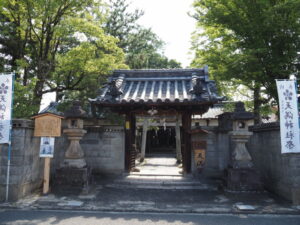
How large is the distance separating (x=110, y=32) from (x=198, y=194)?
16.7 m

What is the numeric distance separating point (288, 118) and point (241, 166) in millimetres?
2409

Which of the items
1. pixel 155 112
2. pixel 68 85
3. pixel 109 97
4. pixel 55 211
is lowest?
pixel 55 211

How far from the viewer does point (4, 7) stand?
10445 mm

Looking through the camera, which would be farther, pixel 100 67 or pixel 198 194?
pixel 100 67

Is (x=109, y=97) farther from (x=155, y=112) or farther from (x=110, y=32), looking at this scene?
(x=110, y=32)

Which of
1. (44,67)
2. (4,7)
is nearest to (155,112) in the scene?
(44,67)

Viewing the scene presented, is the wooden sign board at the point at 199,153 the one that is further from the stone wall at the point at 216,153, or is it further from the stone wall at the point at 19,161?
the stone wall at the point at 19,161

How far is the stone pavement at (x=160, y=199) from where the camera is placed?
22.2ft

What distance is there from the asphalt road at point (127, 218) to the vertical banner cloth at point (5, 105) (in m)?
2.42

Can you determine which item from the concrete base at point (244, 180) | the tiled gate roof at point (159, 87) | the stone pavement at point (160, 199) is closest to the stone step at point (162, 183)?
the stone pavement at point (160, 199)

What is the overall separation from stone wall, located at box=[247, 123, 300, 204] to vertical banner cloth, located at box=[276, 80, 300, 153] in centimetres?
58

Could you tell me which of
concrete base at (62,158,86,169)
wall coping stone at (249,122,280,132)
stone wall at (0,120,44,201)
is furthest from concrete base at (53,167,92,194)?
wall coping stone at (249,122,280,132)

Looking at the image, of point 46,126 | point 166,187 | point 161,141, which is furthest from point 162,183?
point 161,141

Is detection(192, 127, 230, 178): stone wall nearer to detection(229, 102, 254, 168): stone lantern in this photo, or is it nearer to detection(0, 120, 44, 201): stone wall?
detection(229, 102, 254, 168): stone lantern
